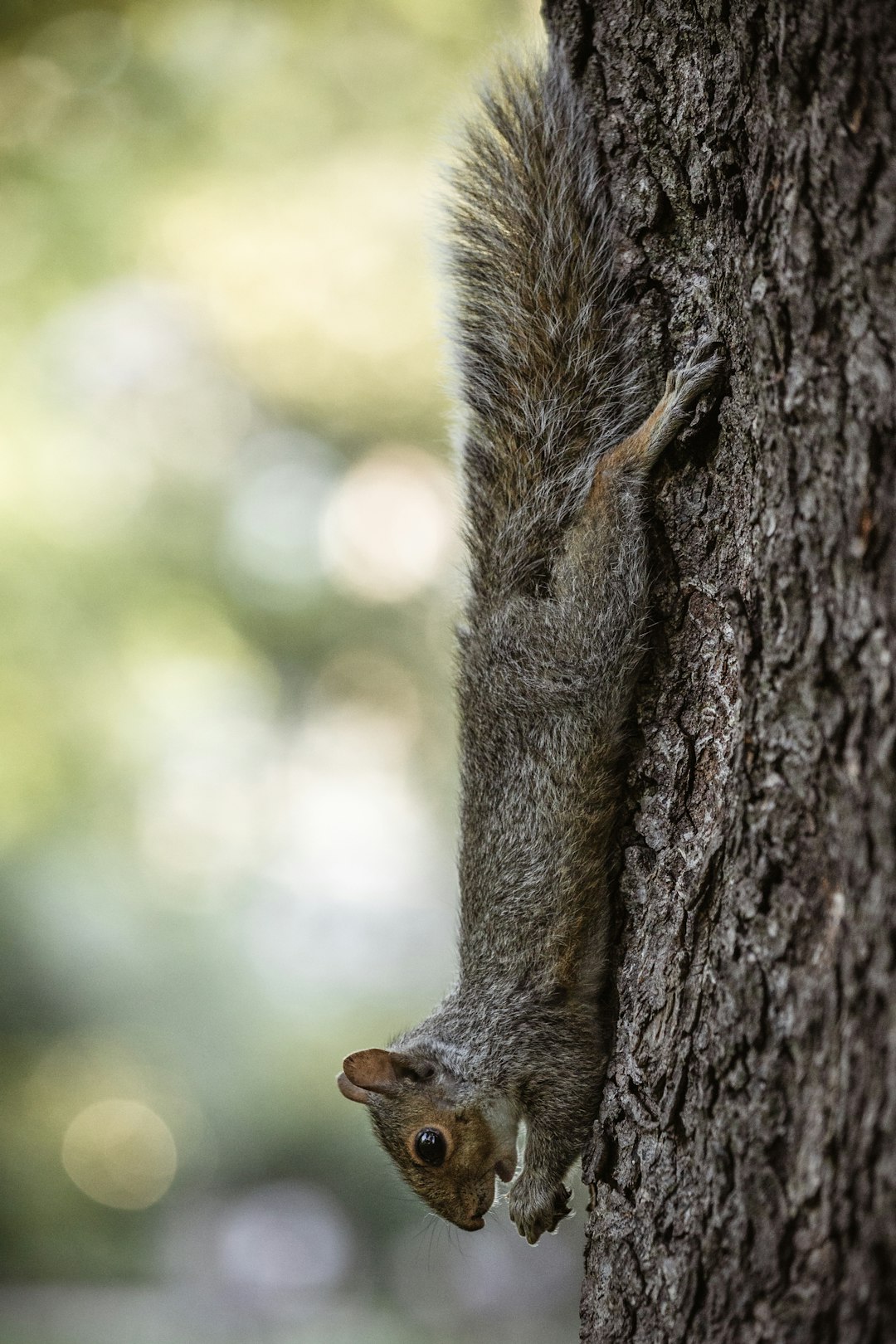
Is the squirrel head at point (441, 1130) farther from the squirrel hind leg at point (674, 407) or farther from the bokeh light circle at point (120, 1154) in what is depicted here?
the bokeh light circle at point (120, 1154)

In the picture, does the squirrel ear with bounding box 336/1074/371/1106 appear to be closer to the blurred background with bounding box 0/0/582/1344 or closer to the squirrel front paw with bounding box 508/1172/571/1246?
the squirrel front paw with bounding box 508/1172/571/1246

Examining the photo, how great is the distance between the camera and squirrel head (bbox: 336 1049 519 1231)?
7.84 feet

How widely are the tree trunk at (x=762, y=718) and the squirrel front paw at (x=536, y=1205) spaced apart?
417mm

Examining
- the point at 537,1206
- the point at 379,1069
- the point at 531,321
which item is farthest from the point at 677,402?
the point at 537,1206

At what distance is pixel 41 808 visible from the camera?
503 centimetres

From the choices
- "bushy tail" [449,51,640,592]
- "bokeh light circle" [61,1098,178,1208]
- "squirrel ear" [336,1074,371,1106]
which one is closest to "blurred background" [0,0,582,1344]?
"bokeh light circle" [61,1098,178,1208]

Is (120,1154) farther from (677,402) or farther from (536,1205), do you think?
(677,402)

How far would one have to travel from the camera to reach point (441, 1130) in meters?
2.38

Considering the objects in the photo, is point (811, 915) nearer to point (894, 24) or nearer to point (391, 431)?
point (894, 24)

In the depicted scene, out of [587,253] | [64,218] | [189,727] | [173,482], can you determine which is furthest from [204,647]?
[587,253]

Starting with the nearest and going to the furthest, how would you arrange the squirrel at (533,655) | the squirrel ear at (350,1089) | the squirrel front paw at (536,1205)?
the squirrel at (533,655)
the squirrel front paw at (536,1205)
the squirrel ear at (350,1089)

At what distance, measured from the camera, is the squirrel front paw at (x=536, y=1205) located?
231cm

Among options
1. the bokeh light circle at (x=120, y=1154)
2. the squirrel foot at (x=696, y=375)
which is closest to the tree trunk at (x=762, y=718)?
the squirrel foot at (x=696, y=375)

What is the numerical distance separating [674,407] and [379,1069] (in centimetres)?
144
